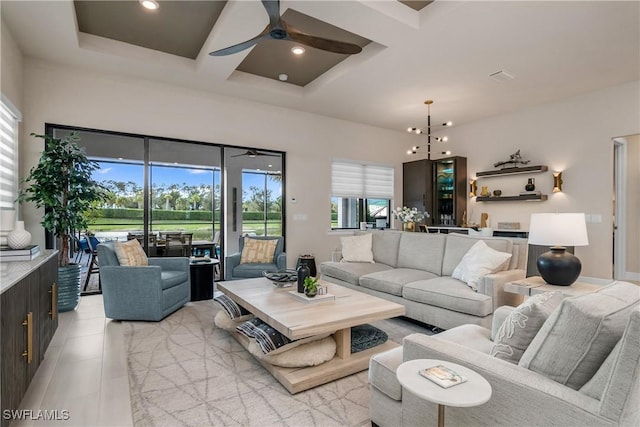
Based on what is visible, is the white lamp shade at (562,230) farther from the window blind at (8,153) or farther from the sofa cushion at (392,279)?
the window blind at (8,153)

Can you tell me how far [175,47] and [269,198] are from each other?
2869mm

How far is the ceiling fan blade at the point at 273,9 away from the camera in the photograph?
2445mm

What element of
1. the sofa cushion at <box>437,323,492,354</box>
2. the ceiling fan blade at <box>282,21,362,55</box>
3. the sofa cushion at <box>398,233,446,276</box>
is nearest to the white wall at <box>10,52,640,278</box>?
the sofa cushion at <box>398,233,446,276</box>

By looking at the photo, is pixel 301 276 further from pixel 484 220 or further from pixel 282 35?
pixel 484 220

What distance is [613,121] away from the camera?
203 inches

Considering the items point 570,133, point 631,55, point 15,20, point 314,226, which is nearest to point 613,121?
point 570,133

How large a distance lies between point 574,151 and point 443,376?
20.1ft

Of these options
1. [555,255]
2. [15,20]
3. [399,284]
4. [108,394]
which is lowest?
[108,394]

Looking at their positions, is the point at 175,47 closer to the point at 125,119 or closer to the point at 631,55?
the point at 125,119

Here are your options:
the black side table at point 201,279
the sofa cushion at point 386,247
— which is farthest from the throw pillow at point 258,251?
the sofa cushion at point 386,247

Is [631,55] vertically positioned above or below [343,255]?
above

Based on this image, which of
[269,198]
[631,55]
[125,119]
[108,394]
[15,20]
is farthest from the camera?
[269,198]

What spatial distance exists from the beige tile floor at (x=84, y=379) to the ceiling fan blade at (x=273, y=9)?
9.61ft

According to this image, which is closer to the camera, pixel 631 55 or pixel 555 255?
pixel 555 255
